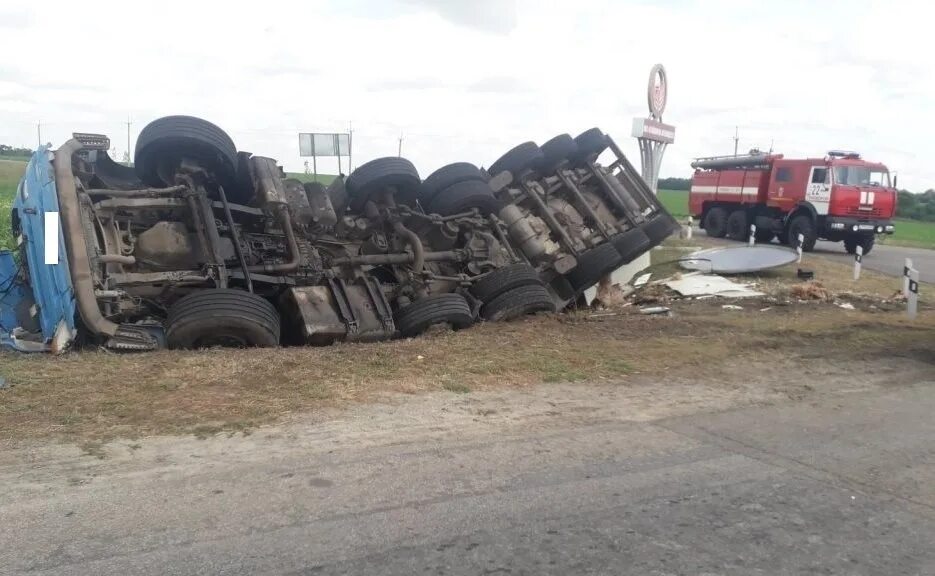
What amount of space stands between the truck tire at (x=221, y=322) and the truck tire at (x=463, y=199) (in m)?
3.21

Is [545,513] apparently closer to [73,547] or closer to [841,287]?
[73,547]

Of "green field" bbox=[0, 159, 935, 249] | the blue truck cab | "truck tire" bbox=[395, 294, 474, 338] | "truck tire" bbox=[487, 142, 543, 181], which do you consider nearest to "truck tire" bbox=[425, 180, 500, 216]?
"truck tire" bbox=[487, 142, 543, 181]

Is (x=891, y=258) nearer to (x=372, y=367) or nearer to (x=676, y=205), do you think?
(x=372, y=367)

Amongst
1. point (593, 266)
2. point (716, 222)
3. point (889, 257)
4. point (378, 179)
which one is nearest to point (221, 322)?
point (378, 179)

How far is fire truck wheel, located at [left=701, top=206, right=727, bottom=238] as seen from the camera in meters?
25.3

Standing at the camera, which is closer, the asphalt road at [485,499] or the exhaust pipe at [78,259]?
the asphalt road at [485,499]

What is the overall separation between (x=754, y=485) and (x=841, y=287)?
10404 millimetres

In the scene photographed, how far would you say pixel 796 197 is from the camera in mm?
21891

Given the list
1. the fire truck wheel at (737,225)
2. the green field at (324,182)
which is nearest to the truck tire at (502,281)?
the green field at (324,182)

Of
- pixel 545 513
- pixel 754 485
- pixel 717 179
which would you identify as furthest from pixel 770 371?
pixel 717 179

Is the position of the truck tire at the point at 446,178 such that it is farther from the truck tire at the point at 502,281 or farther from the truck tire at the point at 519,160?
the truck tire at the point at 502,281

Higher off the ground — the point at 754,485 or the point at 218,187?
the point at 218,187

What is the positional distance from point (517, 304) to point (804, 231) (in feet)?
48.5

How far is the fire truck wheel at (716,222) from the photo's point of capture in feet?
82.9
